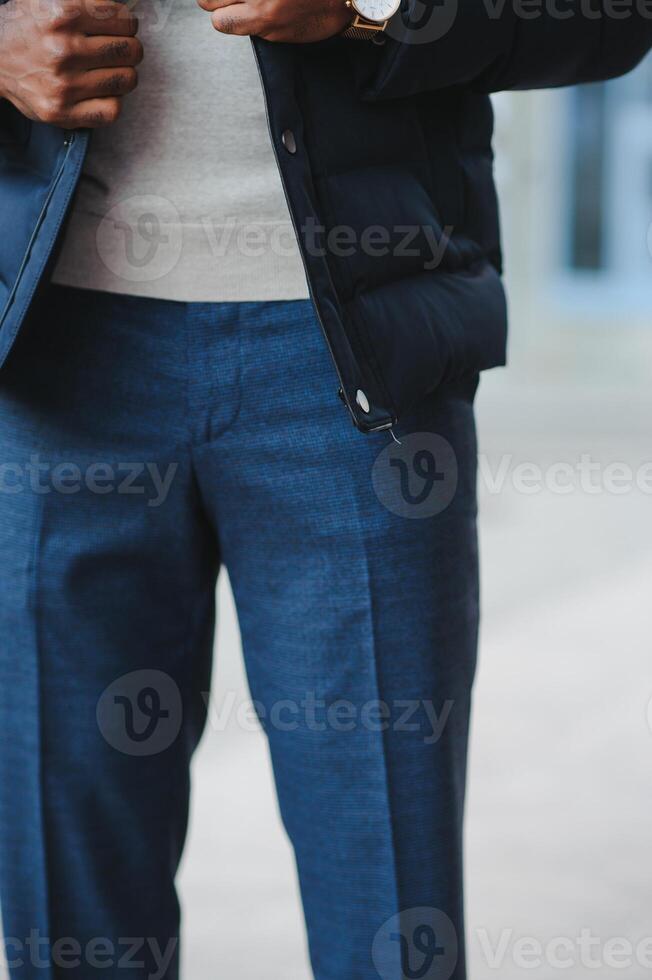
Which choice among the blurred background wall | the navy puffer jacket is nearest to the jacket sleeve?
the navy puffer jacket

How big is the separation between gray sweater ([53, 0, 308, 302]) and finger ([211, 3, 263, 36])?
7 centimetres

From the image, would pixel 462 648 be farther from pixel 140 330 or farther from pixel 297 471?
pixel 140 330

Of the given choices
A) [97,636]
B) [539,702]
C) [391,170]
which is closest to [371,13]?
[391,170]

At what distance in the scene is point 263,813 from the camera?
1941 millimetres

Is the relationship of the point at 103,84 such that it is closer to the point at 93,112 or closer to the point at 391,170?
the point at 93,112

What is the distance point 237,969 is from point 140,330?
3.38ft

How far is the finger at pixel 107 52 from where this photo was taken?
2.52ft

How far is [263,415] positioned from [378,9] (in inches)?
10.5

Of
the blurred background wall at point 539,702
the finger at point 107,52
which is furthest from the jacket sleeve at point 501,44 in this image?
the blurred background wall at point 539,702

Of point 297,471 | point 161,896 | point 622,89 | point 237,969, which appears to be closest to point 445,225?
point 297,471

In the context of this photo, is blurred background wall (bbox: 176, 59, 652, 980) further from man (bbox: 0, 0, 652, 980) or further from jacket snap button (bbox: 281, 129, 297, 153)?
jacket snap button (bbox: 281, 129, 297, 153)

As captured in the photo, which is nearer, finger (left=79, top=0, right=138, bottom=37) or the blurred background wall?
finger (left=79, top=0, right=138, bottom=37)

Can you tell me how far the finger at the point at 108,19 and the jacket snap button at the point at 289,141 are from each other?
130 mm

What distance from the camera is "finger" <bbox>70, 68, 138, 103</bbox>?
2.52ft
